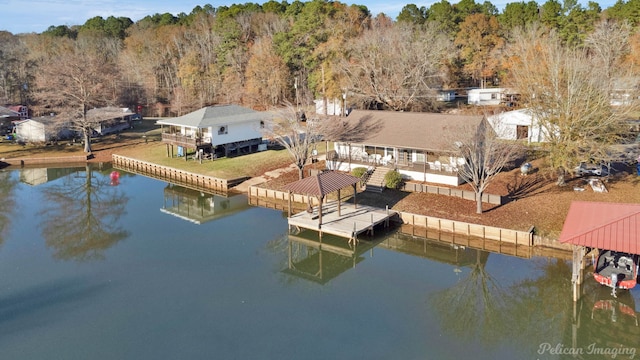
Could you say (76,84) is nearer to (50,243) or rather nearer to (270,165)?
(270,165)

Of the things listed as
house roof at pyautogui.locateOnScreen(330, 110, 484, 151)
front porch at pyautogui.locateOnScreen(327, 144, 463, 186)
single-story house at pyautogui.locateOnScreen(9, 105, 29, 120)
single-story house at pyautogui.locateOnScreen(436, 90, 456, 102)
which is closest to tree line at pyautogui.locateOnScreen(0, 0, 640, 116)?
single-story house at pyautogui.locateOnScreen(436, 90, 456, 102)

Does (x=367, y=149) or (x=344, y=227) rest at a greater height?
(x=367, y=149)

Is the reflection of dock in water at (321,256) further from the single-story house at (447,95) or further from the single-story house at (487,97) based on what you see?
the single-story house at (447,95)

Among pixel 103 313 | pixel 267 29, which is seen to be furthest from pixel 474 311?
pixel 267 29

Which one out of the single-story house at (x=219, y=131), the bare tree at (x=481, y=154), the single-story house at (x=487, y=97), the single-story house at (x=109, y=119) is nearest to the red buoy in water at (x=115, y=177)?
the single-story house at (x=219, y=131)

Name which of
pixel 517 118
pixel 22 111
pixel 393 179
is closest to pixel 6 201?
pixel 393 179

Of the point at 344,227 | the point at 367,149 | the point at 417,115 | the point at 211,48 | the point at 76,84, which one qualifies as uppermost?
the point at 211,48
